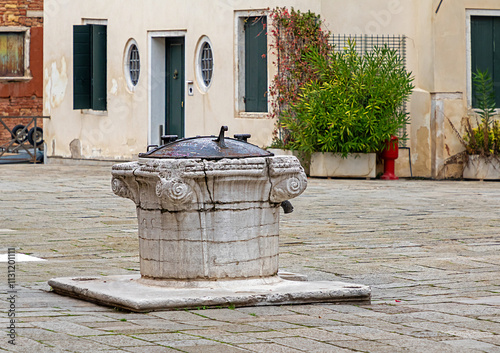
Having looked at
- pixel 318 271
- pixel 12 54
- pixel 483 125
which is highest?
pixel 12 54

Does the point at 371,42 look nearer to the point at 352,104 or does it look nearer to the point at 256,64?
the point at 352,104

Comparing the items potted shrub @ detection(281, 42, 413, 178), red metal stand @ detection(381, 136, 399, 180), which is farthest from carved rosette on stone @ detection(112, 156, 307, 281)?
red metal stand @ detection(381, 136, 399, 180)

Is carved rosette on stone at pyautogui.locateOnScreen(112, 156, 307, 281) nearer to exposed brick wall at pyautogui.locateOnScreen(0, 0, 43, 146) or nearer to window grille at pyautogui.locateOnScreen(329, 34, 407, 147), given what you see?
window grille at pyautogui.locateOnScreen(329, 34, 407, 147)

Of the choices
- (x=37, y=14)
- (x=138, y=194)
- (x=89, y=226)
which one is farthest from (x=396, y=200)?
(x=37, y=14)

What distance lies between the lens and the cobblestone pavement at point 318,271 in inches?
185

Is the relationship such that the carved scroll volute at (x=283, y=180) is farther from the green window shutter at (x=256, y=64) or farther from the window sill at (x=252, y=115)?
the green window shutter at (x=256, y=64)

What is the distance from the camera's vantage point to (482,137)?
1597cm

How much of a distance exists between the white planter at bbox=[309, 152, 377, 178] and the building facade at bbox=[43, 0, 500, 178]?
0.91 m

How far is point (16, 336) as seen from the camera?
15.3ft

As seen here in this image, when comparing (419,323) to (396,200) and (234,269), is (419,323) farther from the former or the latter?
(396,200)

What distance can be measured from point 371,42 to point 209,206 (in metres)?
11.0

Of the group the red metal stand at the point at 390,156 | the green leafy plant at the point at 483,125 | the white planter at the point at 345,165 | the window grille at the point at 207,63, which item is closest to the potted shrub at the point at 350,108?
the white planter at the point at 345,165

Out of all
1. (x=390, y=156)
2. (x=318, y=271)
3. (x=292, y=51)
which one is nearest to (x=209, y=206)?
(x=318, y=271)

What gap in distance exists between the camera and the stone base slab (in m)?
5.48
